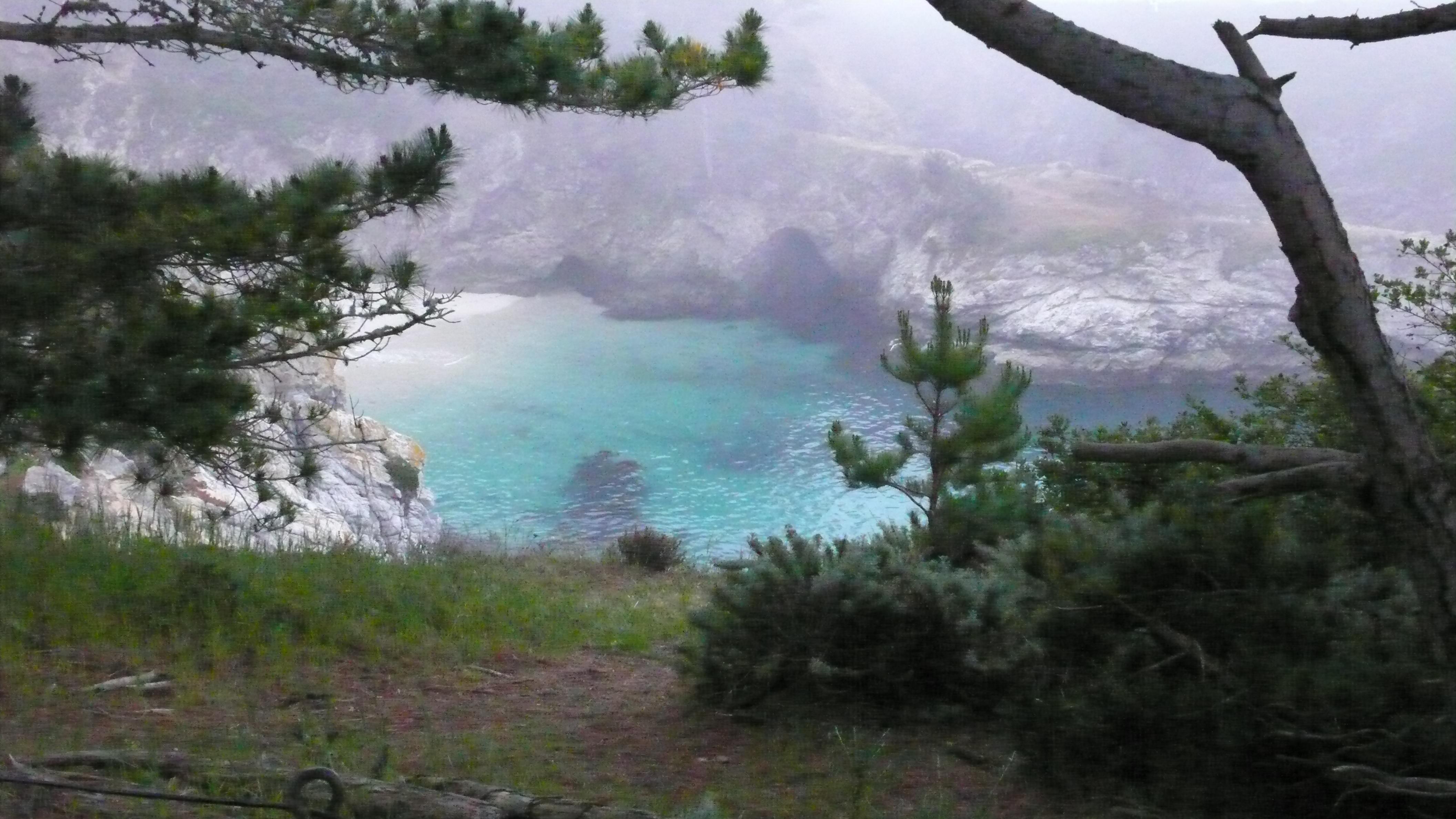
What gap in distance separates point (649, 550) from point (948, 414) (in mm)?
5653

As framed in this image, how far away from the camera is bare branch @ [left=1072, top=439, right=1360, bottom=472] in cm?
282

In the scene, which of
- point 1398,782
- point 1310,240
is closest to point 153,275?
point 1310,240

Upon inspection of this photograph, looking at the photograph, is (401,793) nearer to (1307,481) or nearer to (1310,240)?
(1307,481)

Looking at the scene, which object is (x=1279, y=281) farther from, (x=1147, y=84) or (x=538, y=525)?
(x=1147, y=84)

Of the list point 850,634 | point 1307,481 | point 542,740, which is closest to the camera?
point 1307,481

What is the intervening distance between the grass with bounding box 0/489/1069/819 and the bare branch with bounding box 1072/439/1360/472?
0.99m

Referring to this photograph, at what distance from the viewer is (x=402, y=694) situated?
4.49 meters

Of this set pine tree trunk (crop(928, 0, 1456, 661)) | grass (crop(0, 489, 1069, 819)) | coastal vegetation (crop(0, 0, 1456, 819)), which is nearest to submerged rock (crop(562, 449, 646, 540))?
grass (crop(0, 489, 1069, 819))

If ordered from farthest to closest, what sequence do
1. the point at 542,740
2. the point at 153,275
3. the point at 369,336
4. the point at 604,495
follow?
1. the point at 604,495
2. the point at 369,336
3. the point at 153,275
4. the point at 542,740

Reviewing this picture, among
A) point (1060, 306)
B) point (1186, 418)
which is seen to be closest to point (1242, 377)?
point (1186, 418)

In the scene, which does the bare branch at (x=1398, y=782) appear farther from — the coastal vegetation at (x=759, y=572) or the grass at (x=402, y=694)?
the grass at (x=402, y=694)

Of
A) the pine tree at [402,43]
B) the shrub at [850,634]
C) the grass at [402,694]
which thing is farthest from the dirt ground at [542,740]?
the pine tree at [402,43]

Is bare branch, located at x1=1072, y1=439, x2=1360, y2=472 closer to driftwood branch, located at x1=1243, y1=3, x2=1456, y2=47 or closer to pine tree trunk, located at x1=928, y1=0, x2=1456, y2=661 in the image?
pine tree trunk, located at x1=928, y1=0, x2=1456, y2=661

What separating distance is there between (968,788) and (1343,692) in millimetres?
1041
